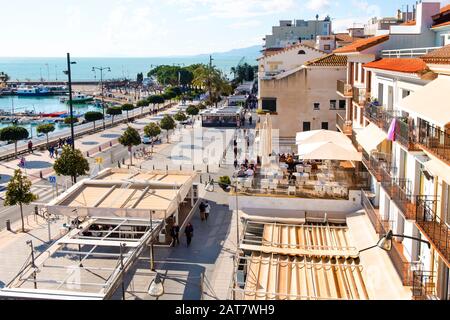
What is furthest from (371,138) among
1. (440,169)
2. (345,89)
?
(345,89)

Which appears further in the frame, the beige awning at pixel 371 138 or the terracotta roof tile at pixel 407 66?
the beige awning at pixel 371 138

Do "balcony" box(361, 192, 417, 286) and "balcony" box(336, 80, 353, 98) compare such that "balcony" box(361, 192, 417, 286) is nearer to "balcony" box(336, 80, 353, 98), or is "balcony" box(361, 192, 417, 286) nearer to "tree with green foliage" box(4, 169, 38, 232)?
"balcony" box(336, 80, 353, 98)

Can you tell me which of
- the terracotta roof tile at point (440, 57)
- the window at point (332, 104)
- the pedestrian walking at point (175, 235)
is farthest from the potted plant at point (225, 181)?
the terracotta roof tile at point (440, 57)

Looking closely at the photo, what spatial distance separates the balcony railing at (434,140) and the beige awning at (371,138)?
5.66m

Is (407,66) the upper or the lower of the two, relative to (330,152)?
upper

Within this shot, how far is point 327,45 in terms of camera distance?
59906 millimetres

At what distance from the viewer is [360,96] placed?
26984 millimetres

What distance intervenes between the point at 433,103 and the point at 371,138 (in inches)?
347

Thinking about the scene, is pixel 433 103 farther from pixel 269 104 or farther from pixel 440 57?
pixel 269 104

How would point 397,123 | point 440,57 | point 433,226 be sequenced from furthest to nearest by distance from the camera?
point 397,123, point 433,226, point 440,57

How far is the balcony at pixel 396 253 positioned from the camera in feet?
43.9

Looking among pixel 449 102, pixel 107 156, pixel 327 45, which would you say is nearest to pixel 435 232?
pixel 449 102

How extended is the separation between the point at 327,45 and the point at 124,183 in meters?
42.4

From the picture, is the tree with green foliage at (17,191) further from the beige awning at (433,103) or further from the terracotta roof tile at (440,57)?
the terracotta roof tile at (440,57)
